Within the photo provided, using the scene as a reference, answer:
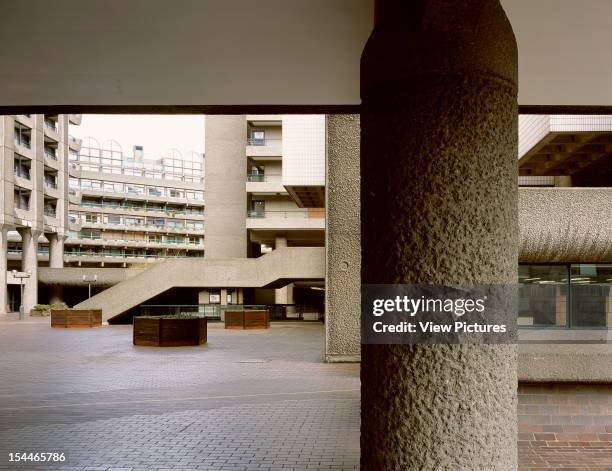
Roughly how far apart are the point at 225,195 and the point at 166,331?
27658 mm

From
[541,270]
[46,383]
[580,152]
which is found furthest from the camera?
[580,152]

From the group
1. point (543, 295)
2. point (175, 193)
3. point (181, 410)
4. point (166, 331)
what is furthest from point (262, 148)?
point (175, 193)

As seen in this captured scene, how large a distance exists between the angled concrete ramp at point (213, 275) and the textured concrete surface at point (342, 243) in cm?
1512

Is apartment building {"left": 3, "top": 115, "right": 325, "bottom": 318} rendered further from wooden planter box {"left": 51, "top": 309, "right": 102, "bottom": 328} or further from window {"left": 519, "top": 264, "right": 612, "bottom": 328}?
window {"left": 519, "top": 264, "right": 612, "bottom": 328}

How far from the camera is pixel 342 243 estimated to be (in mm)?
14961

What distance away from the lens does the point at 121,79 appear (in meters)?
6.07

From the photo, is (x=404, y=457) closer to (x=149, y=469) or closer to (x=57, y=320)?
(x=149, y=469)

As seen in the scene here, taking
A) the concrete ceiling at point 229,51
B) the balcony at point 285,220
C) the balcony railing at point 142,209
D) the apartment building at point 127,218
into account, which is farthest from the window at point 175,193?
the concrete ceiling at point 229,51

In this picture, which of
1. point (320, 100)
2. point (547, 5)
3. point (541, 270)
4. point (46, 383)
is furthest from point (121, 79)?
point (46, 383)

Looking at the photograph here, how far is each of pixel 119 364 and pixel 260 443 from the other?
8.89 m

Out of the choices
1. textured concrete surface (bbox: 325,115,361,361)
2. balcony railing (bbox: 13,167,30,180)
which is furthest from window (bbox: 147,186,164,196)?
textured concrete surface (bbox: 325,115,361,361)

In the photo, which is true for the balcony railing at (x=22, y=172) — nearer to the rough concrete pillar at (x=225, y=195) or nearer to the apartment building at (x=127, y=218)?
the rough concrete pillar at (x=225, y=195)

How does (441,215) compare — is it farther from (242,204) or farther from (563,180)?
(242,204)

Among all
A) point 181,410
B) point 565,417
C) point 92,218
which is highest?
point 92,218
